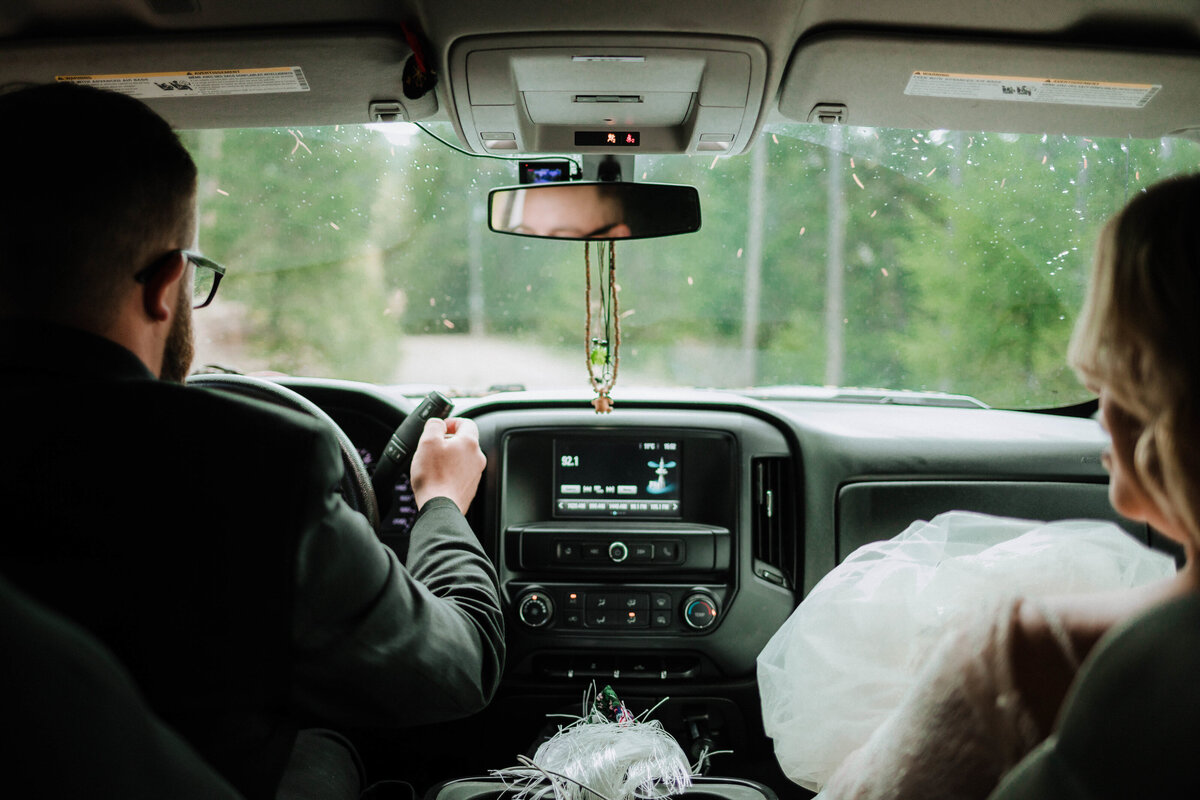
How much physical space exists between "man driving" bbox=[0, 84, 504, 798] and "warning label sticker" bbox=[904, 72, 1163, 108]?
6.53 ft

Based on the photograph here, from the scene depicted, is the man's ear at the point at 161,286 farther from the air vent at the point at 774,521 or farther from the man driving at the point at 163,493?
the air vent at the point at 774,521

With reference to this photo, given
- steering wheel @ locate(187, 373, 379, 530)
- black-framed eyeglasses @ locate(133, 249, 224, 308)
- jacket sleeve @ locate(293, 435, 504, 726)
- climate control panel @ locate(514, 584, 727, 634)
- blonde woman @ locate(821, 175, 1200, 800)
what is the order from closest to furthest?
blonde woman @ locate(821, 175, 1200, 800), jacket sleeve @ locate(293, 435, 504, 726), black-framed eyeglasses @ locate(133, 249, 224, 308), steering wheel @ locate(187, 373, 379, 530), climate control panel @ locate(514, 584, 727, 634)

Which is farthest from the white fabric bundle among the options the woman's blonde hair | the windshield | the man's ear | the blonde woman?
the man's ear

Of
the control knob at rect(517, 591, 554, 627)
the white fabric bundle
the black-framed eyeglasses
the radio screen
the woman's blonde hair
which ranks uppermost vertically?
the black-framed eyeglasses

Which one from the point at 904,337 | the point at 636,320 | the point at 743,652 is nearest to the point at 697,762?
the point at 743,652

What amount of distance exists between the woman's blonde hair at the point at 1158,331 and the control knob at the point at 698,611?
1.90 m

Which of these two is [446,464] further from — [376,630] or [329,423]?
[376,630]

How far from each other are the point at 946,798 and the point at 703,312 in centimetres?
233

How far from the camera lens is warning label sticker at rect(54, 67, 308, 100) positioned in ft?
8.33

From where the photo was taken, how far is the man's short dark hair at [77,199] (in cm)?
145

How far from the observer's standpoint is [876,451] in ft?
9.82

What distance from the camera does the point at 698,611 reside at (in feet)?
9.56

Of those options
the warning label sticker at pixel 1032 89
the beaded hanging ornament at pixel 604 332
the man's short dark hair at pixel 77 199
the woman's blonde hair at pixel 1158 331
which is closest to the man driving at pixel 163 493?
the man's short dark hair at pixel 77 199

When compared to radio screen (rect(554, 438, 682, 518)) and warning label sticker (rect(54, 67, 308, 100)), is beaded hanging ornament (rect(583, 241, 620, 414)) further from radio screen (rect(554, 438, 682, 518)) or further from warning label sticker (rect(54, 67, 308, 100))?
warning label sticker (rect(54, 67, 308, 100))
